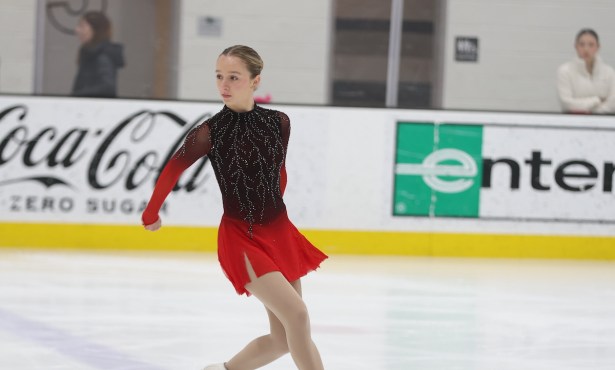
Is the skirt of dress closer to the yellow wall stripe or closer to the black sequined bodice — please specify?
the black sequined bodice

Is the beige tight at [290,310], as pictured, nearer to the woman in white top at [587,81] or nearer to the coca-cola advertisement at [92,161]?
the coca-cola advertisement at [92,161]

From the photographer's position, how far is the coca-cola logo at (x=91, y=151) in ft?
26.3

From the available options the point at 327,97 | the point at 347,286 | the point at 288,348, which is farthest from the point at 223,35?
the point at 288,348

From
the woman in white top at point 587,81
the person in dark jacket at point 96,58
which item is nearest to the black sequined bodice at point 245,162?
the person in dark jacket at point 96,58

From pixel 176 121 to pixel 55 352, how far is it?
3965 millimetres

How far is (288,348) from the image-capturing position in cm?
340

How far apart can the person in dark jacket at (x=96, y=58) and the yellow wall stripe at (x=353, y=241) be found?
0.94 metres

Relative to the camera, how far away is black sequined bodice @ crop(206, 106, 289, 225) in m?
3.30

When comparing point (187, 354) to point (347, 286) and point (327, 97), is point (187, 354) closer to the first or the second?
point (347, 286)

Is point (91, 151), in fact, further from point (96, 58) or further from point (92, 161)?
point (96, 58)

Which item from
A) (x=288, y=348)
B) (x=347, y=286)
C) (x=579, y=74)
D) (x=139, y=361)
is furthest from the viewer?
(x=579, y=74)

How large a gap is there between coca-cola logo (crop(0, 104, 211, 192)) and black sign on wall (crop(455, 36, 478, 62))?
227 centimetres

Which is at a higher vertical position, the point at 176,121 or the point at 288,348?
the point at 176,121

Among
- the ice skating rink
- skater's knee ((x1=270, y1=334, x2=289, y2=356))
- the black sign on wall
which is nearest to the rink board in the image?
the ice skating rink
